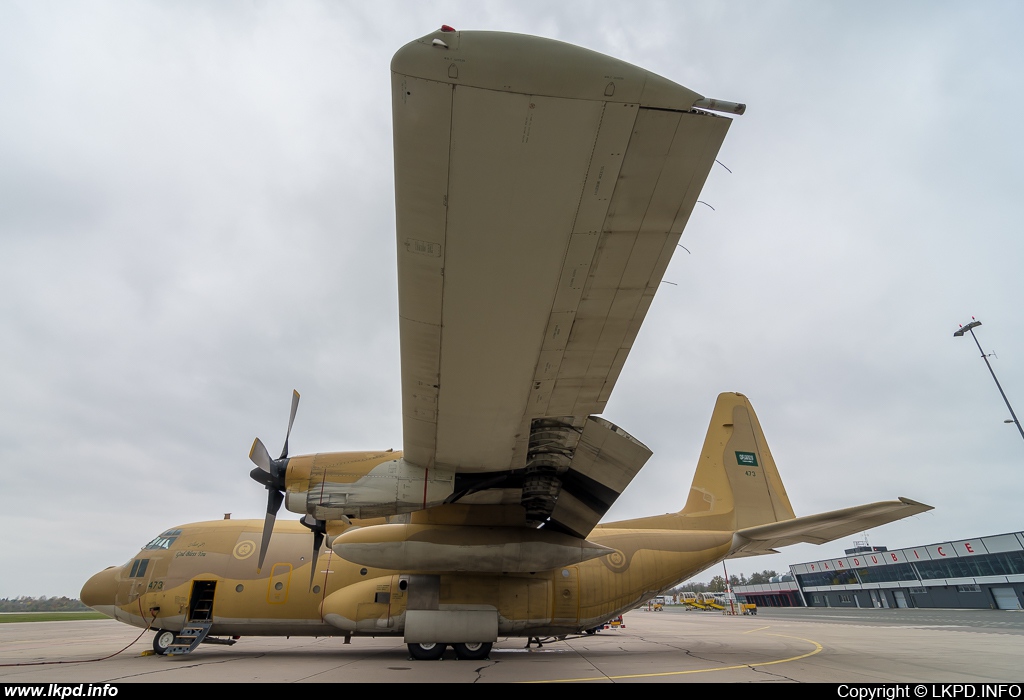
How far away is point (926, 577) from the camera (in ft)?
161

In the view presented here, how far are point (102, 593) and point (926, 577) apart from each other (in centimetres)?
6503

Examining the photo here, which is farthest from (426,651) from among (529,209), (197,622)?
(529,209)

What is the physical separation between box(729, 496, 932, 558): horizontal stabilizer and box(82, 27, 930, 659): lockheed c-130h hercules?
8 cm

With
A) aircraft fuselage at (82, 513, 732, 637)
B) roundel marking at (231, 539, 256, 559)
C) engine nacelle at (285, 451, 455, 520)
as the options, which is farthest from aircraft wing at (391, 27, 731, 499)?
roundel marking at (231, 539, 256, 559)

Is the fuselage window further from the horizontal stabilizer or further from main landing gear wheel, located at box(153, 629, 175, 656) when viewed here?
the horizontal stabilizer

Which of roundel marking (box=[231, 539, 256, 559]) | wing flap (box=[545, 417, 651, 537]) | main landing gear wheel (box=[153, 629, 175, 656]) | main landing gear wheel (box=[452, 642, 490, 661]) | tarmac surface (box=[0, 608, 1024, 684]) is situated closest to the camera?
tarmac surface (box=[0, 608, 1024, 684])

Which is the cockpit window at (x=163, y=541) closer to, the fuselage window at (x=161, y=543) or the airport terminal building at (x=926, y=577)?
the fuselage window at (x=161, y=543)

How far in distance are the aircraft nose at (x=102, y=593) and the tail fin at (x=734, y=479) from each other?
13.6 meters

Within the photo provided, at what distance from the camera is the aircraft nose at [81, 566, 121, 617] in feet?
36.8

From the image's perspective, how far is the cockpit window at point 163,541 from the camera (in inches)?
462

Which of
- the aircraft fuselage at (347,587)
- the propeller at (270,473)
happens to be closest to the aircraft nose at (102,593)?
the aircraft fuselage at (347,587)

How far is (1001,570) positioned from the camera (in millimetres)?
41906

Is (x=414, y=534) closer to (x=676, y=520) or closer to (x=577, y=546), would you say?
(x=577, y=546)
